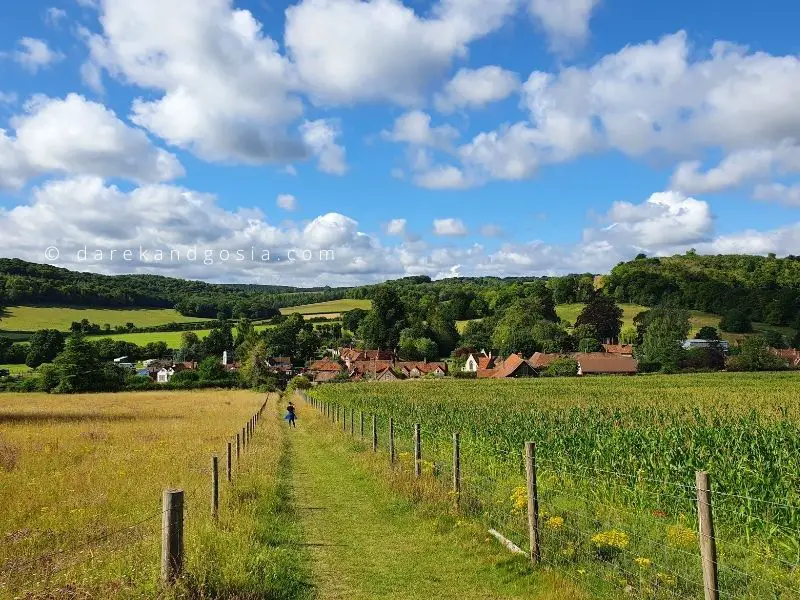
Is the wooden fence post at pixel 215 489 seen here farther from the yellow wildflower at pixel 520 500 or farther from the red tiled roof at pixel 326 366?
the red tiled roof at pixel 326 366

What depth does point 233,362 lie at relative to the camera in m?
125

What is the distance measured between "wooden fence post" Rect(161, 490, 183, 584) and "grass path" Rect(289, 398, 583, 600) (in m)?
1.94

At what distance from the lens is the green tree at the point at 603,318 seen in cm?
12888

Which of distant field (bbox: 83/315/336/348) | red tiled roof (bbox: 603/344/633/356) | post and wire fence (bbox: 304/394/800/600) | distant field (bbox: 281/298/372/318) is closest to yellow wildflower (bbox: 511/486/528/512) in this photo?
post and wire fence (bbox: 304/394/800/600)

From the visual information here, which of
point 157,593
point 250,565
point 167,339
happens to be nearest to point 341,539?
point 250,565

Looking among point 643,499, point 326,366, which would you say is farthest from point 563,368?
point 643,499

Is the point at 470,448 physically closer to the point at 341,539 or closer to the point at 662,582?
the point at 341,539

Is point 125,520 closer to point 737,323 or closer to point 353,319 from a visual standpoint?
point 737,323

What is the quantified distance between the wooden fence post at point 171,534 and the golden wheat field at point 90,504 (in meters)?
0.39

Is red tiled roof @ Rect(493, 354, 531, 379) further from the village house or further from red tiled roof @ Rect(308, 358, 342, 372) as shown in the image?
red tiled roof @ Rect(308, 358, 342, 372)

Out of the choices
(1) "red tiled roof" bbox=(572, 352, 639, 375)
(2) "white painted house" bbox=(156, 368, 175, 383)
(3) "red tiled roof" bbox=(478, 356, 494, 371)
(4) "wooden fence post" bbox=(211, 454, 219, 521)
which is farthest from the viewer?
(3) "red tiled roof" bbox=(478, 356, 494, 371)

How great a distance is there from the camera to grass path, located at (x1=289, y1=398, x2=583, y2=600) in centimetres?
727

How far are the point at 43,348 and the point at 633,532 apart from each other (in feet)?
362

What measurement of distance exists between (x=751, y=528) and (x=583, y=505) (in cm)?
307
